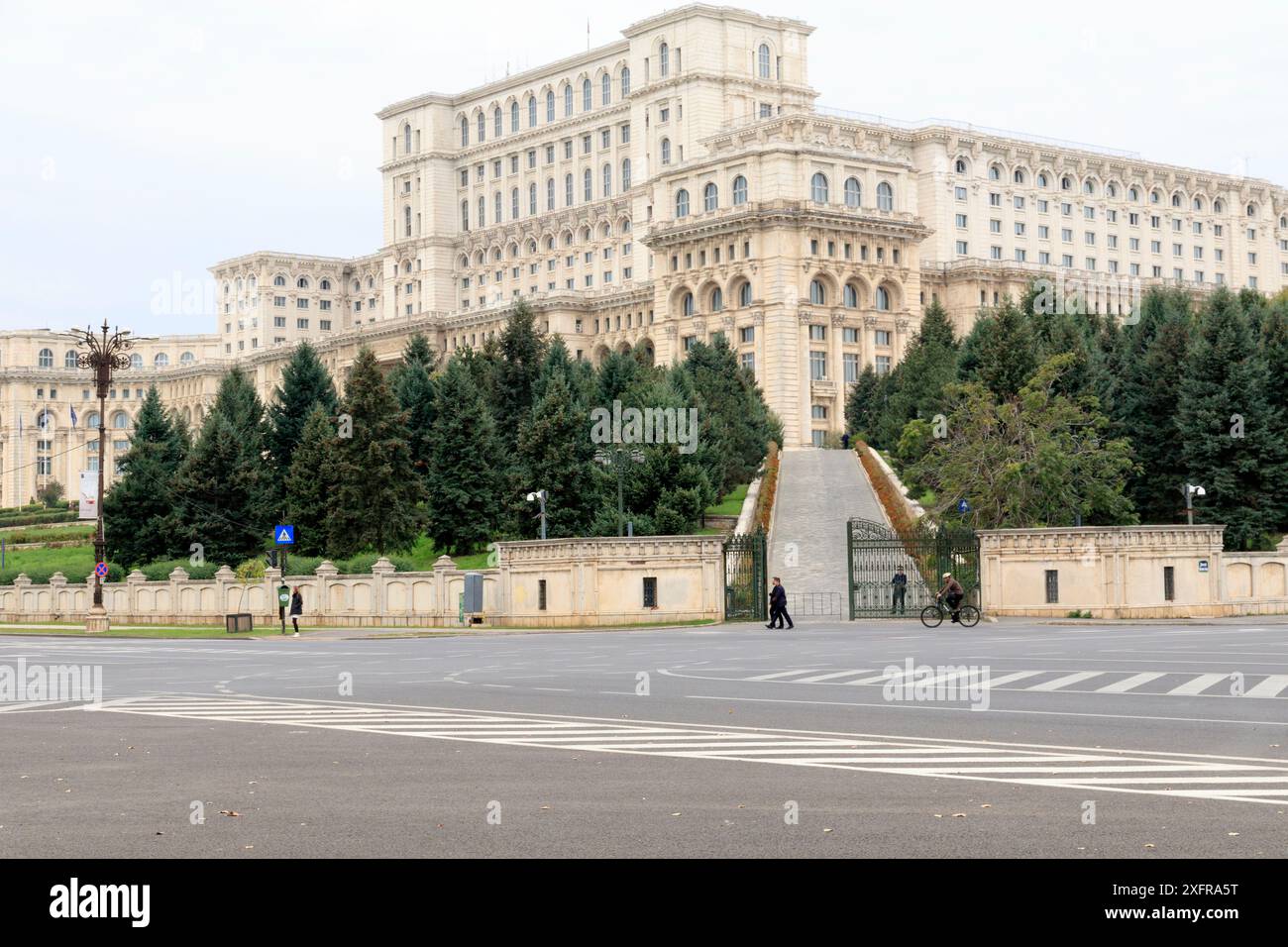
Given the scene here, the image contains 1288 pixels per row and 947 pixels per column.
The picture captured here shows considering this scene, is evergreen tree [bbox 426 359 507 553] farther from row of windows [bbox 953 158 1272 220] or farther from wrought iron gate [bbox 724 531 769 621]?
row of windows [bbox 953 158 1272 220]

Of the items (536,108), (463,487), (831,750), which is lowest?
(831,750)

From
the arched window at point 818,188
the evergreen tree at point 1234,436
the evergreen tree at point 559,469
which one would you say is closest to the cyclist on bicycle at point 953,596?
the evergreen tree at point 1234,436

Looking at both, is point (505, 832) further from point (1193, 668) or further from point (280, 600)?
point (280, 600)

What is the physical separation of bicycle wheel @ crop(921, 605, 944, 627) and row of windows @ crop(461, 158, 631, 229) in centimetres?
Result: 10074

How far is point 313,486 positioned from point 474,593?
83.8 feet

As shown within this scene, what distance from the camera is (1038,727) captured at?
17.8 metres

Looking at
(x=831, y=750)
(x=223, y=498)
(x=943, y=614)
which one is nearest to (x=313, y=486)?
(x=223, y=498)

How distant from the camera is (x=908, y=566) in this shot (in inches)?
2060

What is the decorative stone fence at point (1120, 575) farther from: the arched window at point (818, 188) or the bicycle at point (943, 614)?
the arched window at point (818, 188)

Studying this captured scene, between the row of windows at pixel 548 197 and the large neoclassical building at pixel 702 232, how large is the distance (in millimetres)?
251

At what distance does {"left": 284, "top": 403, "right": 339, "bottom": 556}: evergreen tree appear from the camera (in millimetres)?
75250

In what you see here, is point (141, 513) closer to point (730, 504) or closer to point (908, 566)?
point (730, 504)
